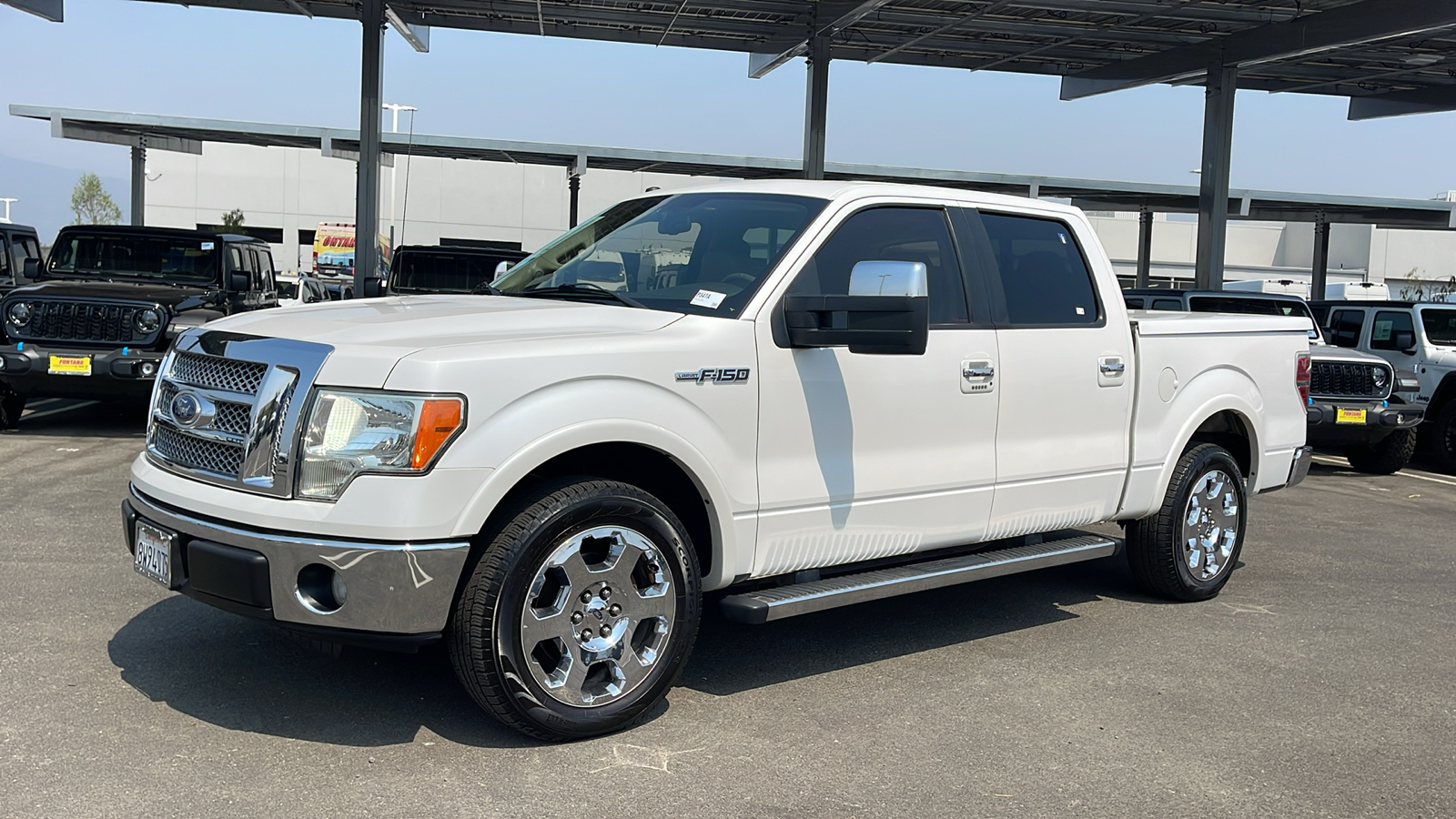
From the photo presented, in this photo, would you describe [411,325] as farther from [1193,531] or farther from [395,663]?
[1193,531]

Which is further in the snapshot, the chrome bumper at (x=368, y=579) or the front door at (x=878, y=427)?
the front door at (x=878, y=427)

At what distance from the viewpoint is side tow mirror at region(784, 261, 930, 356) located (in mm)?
4340

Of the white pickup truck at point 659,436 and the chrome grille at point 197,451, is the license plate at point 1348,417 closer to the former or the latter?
the white pickup truck at point 659,436

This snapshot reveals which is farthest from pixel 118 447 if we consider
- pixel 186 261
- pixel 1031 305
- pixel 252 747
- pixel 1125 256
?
pixel 1125 256

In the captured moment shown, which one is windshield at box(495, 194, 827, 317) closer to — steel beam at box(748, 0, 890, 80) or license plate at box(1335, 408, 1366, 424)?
license plate at box(1335, 408, 1366, 424)

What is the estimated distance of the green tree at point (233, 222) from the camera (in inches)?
2004

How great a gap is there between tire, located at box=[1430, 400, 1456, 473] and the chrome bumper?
1181 cm

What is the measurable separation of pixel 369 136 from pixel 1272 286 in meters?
38.1

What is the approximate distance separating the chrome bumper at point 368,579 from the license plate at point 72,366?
7.60 m

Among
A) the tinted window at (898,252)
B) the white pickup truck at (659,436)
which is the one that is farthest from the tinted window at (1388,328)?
the tinted window at (898,252)

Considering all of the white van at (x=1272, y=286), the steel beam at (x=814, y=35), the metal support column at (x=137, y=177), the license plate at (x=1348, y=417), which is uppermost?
the steel beam at (x=814, y=35)

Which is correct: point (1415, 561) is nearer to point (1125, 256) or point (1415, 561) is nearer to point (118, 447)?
point (118, 447)

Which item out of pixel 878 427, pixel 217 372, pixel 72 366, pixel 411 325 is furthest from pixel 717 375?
pixel 72 366

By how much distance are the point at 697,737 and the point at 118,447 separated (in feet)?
26.2
